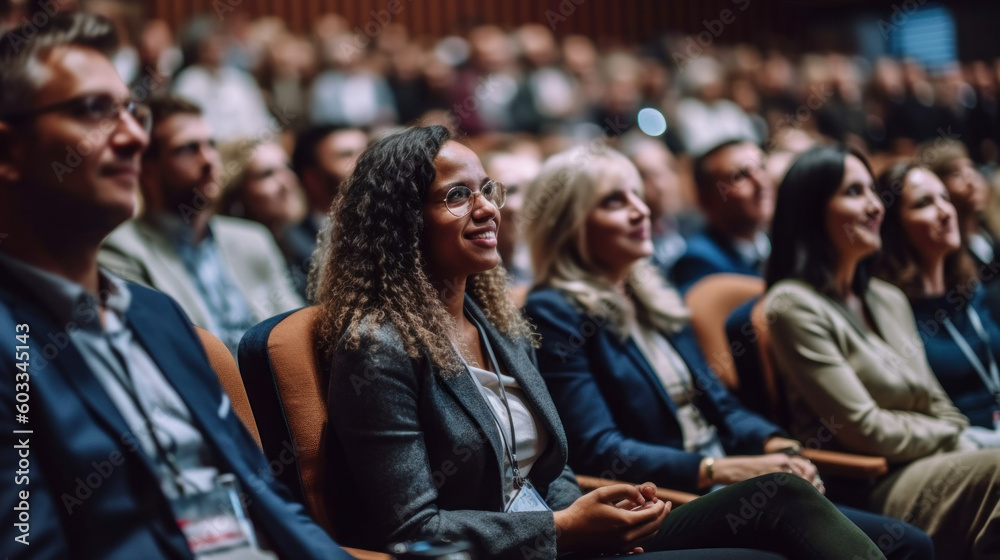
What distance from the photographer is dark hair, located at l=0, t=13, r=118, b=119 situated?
3.22ft

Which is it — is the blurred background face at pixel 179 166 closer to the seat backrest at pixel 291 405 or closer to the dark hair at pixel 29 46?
the seat backrest at pixel 291 405

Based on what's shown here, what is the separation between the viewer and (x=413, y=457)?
4.22 feet

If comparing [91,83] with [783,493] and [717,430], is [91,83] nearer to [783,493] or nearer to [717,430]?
[783,493]

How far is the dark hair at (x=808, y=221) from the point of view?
86.0 inches

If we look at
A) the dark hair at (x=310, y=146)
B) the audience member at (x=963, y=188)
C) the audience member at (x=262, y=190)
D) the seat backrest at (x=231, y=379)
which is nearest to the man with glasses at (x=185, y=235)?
the audience member at (x=262, y=190)

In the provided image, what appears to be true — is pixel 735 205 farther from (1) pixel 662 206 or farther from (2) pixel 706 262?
(1) pixel 662 206

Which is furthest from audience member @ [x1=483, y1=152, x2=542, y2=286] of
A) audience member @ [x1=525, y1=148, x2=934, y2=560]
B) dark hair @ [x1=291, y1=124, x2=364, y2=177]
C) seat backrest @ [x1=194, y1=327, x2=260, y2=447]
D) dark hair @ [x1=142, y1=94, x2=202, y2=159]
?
seat backrest @ [x1=194, y1=327, x2=260, y2=447]

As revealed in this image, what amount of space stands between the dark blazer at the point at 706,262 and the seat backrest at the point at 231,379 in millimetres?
1890

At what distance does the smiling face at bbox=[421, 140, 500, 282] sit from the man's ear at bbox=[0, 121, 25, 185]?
0.59 metres

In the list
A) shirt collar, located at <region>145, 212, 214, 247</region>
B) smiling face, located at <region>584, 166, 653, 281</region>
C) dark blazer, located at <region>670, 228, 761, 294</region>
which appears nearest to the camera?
smiling face, located at <region>584, 166, 653, 281</region>

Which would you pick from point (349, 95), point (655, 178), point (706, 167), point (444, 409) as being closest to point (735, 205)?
point (706, 167)

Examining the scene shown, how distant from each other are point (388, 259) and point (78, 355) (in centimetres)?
50

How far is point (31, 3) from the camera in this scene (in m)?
3.63

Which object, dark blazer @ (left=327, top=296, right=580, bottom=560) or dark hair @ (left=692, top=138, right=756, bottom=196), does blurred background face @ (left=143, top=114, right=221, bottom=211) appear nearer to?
dark blazer @ (left=327, top=296, right=580, bottom=560)
